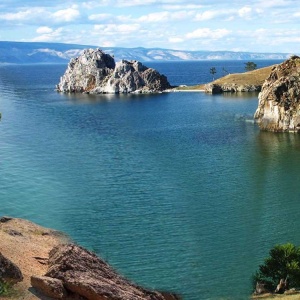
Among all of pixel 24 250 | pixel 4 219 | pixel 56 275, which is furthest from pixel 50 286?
pixel 4 219

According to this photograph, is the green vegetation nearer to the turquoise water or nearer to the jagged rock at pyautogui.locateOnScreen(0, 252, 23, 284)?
the turquoise water

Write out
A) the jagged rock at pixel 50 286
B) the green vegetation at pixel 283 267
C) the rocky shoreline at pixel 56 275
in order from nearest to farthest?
the jagged rock at pixel 50 286 → the rocky shoreline at pixel 56 275 → the green vegetation at pixel 283 267

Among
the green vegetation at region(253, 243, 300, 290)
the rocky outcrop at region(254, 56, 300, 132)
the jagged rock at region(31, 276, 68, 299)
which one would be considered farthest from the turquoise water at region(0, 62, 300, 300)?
the jagged rock at region(31, 276, 68, 299)

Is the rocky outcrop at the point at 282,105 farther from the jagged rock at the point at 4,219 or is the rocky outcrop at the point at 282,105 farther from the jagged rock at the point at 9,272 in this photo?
the jagged rock at the point at 9,272

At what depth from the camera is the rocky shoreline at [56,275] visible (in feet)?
137

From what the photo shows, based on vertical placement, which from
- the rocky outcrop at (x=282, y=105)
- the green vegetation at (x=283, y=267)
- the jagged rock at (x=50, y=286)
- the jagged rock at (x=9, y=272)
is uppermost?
the rocky outcrop at (x=282, y=105)

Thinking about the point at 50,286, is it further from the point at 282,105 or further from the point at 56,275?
the point at 282,105

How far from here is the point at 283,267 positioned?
5047 cm

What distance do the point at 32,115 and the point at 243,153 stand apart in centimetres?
9253

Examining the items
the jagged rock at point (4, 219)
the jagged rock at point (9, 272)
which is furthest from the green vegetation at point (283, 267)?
the jagged rock at point (4, 219)

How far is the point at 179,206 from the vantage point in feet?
249

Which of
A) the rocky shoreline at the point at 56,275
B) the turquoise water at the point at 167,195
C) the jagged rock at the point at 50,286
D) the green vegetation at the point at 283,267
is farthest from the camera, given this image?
the turquoise water at the point at 167,195

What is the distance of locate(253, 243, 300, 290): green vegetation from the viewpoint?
49750 mm

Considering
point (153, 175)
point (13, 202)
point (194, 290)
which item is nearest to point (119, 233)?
point (194, 290)
